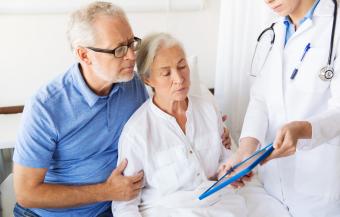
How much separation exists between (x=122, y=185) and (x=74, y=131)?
0.31 meters

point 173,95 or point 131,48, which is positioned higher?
point 131,48

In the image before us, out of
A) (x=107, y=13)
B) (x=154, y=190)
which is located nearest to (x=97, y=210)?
(x=154, y=190)

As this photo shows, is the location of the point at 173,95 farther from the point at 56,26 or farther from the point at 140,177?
the point at 56,26

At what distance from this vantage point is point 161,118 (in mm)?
1564

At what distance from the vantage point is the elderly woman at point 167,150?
1.49m

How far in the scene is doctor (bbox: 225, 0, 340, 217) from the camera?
1.33m

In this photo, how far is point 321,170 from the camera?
4.69 feet

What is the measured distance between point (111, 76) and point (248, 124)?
63cm

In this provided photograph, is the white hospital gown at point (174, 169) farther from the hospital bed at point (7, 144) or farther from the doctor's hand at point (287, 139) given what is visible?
the hospital bed at point (7, 144)

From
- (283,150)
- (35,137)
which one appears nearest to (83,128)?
(35,137)

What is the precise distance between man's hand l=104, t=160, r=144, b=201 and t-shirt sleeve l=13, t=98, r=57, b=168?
11.1 inches

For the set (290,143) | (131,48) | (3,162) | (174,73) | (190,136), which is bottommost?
(3,162)

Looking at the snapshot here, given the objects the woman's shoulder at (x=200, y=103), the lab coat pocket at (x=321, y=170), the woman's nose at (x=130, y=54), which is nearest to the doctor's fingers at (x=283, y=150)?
the lab coat pocket at (x=321, y=170)

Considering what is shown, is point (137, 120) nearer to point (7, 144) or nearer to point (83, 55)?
point (83, 55)
